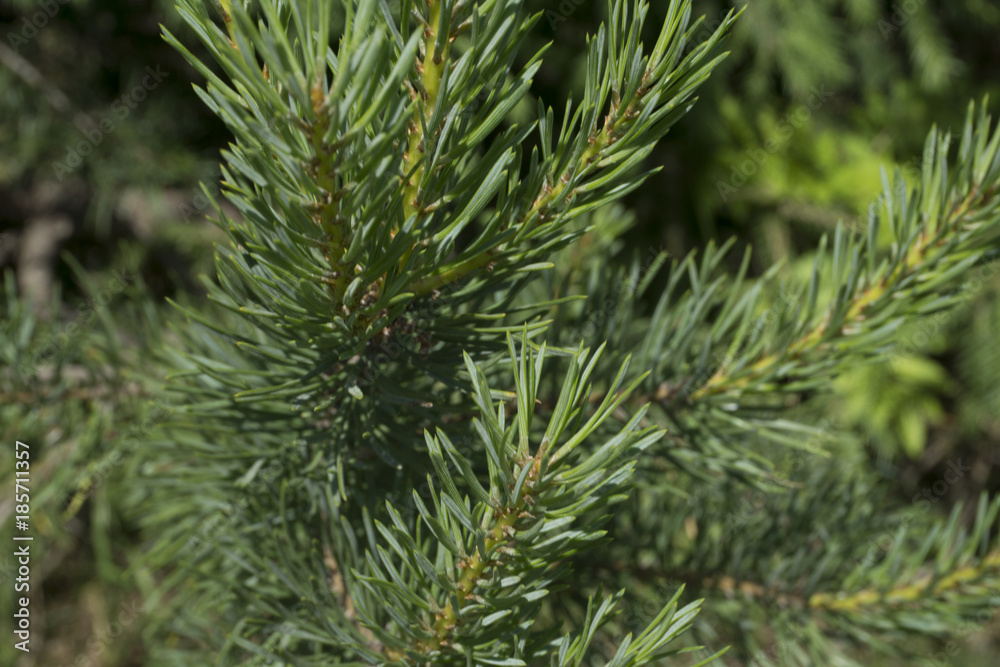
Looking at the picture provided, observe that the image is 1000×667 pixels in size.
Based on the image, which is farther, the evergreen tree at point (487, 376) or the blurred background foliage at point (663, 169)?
the blurred background foliage at point (663, 169)

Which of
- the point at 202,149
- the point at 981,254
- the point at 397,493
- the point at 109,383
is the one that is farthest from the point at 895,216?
the point at 202,149

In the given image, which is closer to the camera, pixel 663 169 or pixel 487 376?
pixel 487 376

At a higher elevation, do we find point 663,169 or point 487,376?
point 487,376

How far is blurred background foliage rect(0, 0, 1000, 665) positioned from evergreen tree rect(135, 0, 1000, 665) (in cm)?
40

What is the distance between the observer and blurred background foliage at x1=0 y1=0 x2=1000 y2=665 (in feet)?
3.40

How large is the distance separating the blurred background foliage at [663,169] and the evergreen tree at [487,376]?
398 mm

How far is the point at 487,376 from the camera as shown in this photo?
1.23 ft

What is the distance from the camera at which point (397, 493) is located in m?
0.35

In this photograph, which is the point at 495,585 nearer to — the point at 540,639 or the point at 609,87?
the point at 540,639

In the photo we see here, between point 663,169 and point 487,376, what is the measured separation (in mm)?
751

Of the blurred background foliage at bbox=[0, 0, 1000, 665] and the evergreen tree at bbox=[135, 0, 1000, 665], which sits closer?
the evergreen tree at bbox=[135, 0, 1000, 665]

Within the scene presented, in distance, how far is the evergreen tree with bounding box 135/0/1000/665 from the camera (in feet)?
0.77

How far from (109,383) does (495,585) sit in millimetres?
418

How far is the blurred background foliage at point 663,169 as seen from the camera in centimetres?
104
